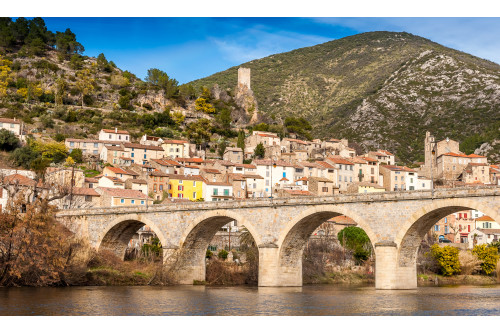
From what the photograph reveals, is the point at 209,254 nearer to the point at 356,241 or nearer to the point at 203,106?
the point at 356,241

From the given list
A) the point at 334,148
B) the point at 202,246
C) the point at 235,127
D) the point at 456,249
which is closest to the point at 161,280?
the point at 202,246

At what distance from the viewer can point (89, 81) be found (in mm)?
122250

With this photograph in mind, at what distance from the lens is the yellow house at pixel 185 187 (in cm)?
8256

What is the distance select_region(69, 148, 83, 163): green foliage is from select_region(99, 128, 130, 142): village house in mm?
7713

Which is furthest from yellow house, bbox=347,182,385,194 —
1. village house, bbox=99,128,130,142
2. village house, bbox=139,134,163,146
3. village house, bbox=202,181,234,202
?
village house, bbox=99,128,130,142

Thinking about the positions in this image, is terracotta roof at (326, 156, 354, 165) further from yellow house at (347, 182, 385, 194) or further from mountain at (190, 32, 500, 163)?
mountain at (190, 32, 500, 163)

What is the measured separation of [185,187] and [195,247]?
31.8 metres

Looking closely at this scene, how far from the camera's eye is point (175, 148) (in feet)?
322

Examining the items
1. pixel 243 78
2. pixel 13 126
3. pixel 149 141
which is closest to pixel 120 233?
pixel 149 141

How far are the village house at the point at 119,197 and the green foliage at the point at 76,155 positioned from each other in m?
20.2

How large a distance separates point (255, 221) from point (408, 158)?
77.1 meters

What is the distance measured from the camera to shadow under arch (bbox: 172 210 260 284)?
164 feet

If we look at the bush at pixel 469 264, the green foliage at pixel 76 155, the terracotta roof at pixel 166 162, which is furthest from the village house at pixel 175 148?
the bush at pixel 469 264

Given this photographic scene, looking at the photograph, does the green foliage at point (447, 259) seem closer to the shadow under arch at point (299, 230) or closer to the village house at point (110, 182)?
the shadow under arch at point (299, 230)
